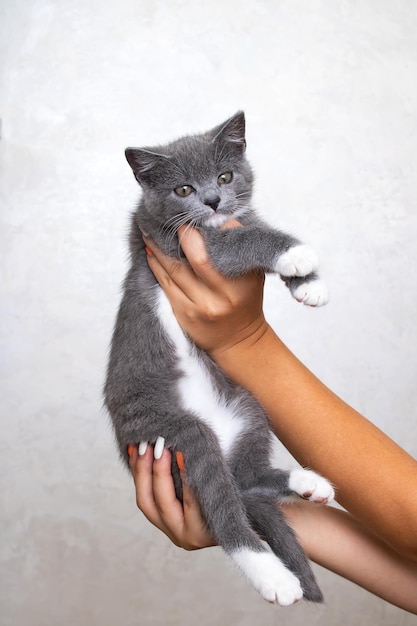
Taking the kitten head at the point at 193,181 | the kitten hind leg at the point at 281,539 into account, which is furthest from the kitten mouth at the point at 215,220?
the kitten hind leg at the point at 281,539

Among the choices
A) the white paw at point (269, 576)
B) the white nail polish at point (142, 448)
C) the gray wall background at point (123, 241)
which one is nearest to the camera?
the white paw at point (269, 576)

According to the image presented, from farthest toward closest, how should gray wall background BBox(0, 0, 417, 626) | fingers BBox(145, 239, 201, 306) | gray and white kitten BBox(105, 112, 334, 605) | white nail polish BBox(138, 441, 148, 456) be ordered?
gray wall background BBox(0, 0, 417, 626) → fingers BBox(145, 239, 201, 306) → white nail polish BBox(138, 441, 148, 456) → gray and white kitten BBox(105, 112, 334, 605)

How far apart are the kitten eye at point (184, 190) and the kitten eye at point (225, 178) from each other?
82mm

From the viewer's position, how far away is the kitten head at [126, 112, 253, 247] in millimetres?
1851

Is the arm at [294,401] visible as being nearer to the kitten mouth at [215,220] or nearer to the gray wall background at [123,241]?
the kitten mouth at [215,220]

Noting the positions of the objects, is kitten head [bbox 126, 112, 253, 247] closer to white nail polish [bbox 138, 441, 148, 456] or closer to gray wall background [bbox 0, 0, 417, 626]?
white nail polish [bbox 138, 441, 148, 456]

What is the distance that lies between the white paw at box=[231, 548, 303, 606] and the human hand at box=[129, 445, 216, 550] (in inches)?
4.6

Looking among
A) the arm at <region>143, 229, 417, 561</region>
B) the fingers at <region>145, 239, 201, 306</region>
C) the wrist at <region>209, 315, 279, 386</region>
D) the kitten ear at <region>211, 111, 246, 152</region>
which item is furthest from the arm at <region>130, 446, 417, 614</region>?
the kitten ear at <region>211, 111, 246, 152</region>

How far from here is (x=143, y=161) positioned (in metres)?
1.86

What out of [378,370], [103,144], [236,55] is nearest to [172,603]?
[378,370]

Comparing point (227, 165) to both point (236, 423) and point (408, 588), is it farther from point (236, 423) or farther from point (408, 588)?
point (408, 588)

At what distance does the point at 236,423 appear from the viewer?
1766mm

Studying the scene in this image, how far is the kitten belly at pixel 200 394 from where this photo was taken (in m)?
1.77

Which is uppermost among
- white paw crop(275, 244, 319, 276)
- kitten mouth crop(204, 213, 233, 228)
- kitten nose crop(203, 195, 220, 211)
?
kitten nose crop(203, 195, 220, 211)
